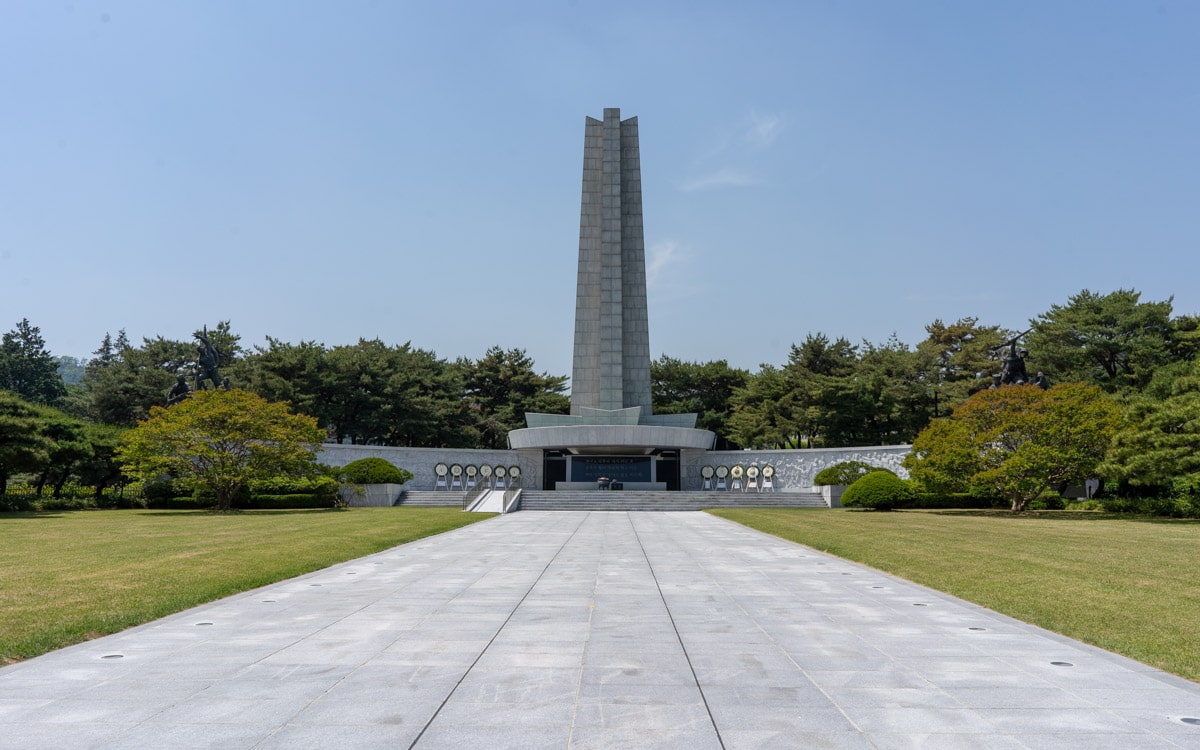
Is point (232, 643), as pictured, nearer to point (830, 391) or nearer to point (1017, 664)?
point (1017, 664)

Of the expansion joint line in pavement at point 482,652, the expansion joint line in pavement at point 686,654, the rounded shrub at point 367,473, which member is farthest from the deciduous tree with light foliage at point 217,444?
the expansion joint line in pavement at point 686,654

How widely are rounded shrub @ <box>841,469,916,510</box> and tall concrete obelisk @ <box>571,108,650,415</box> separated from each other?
15099 millimetres

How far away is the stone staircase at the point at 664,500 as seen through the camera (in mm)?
35188

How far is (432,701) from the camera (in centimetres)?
493

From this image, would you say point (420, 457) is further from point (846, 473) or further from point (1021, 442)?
point (1021, 442)

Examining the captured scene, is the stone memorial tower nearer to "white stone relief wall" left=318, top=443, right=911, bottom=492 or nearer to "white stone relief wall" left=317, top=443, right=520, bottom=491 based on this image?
"white stone relief wall" left=318, top=443, right=911, bottom=492

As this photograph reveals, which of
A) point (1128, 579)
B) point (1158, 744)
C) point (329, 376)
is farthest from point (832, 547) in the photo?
point (329, 376)

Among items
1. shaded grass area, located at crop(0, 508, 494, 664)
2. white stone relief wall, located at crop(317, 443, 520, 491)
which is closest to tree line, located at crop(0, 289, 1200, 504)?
white stone relief wall, located at crop(317, 443, 520, 491)

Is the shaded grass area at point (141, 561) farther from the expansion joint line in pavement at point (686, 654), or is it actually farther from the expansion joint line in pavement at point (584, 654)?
the expansion joint line in pavement at point (686, 654)

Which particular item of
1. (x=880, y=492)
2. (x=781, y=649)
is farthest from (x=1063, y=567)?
(x=880, y=492)

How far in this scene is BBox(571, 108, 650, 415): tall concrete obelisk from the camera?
144 feet

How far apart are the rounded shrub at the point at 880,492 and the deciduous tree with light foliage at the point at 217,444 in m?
23.3

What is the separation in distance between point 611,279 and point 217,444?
22.7m

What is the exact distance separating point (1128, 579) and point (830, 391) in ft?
115
